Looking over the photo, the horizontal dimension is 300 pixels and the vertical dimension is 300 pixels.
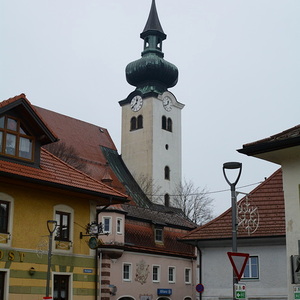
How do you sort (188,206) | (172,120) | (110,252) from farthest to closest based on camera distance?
(172,120) < (188,206) < (110,252)

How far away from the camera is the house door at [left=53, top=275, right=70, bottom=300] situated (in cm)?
2322

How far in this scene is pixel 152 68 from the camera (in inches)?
3036

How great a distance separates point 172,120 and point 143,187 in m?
11.0

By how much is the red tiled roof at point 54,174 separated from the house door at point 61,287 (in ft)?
10.6

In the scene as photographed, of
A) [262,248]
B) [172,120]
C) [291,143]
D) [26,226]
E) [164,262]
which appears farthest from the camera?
[172,120]

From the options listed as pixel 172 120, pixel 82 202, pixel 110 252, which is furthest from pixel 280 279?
pixel 172 120

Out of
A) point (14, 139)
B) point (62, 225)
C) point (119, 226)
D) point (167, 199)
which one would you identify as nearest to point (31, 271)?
point (62, 225)

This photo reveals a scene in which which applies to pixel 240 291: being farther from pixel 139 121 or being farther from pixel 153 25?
pixel 153 25

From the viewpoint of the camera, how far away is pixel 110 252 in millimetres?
40062

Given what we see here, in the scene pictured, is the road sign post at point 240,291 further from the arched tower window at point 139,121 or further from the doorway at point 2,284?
the arched tower window at point 139,121

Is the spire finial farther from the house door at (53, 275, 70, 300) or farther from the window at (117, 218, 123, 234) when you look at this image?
the house door at (53, 275, 70, 300)

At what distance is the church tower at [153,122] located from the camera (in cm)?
7556

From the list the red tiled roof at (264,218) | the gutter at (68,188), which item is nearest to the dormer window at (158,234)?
the red tiled roof at (264,218)

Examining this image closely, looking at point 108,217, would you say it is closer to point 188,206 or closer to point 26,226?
point 26,226
